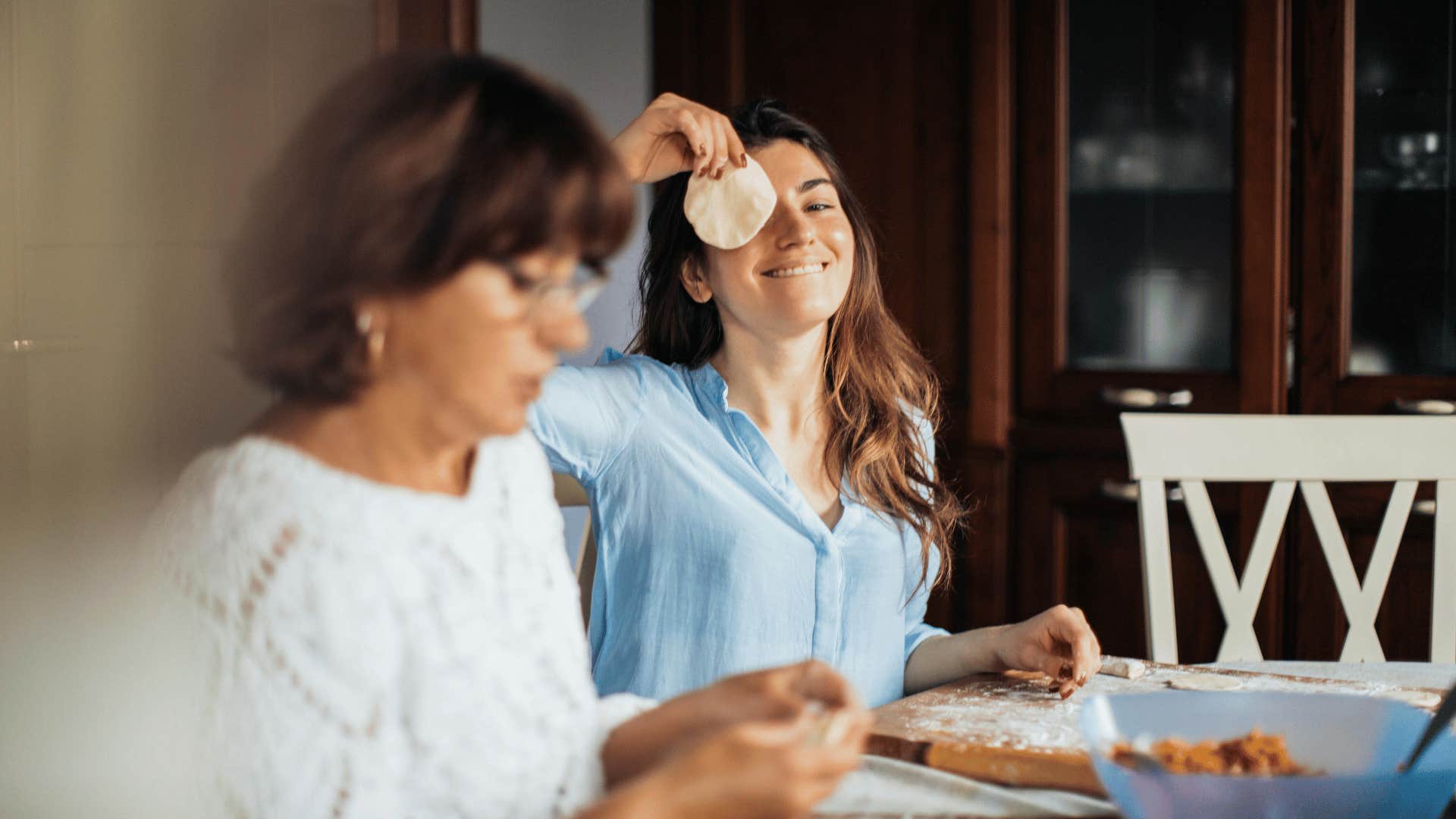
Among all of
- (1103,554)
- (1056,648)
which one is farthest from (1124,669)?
(1103,554)

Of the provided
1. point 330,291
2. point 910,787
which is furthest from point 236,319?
point 910,787

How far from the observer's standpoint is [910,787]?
0.88 m

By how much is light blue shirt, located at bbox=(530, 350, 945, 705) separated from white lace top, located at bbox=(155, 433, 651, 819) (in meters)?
0.58

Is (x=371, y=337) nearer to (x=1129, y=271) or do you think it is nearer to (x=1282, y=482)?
(x=1282, y=482)

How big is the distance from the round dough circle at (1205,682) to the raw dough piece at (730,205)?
613 mm

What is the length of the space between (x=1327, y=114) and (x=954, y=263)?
2.46ft

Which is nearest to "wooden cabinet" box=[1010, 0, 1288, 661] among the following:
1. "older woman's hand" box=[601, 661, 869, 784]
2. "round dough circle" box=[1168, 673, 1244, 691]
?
"round dough circle" box=[1168, 673, 1244, 691]

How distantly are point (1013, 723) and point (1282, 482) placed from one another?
32.1 inches

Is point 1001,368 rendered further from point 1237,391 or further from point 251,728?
point 251,728

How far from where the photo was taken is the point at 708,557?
133 centimetres

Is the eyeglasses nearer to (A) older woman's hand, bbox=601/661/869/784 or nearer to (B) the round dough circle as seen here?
(A) older woman's hand, bbox=601/661/869/784

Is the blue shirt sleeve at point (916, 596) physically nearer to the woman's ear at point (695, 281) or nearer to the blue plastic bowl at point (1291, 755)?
the woman's ear at point (695, 281)

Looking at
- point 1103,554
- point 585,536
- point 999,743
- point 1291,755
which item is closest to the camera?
point 1291,755

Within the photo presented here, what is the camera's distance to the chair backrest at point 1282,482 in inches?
63.3
